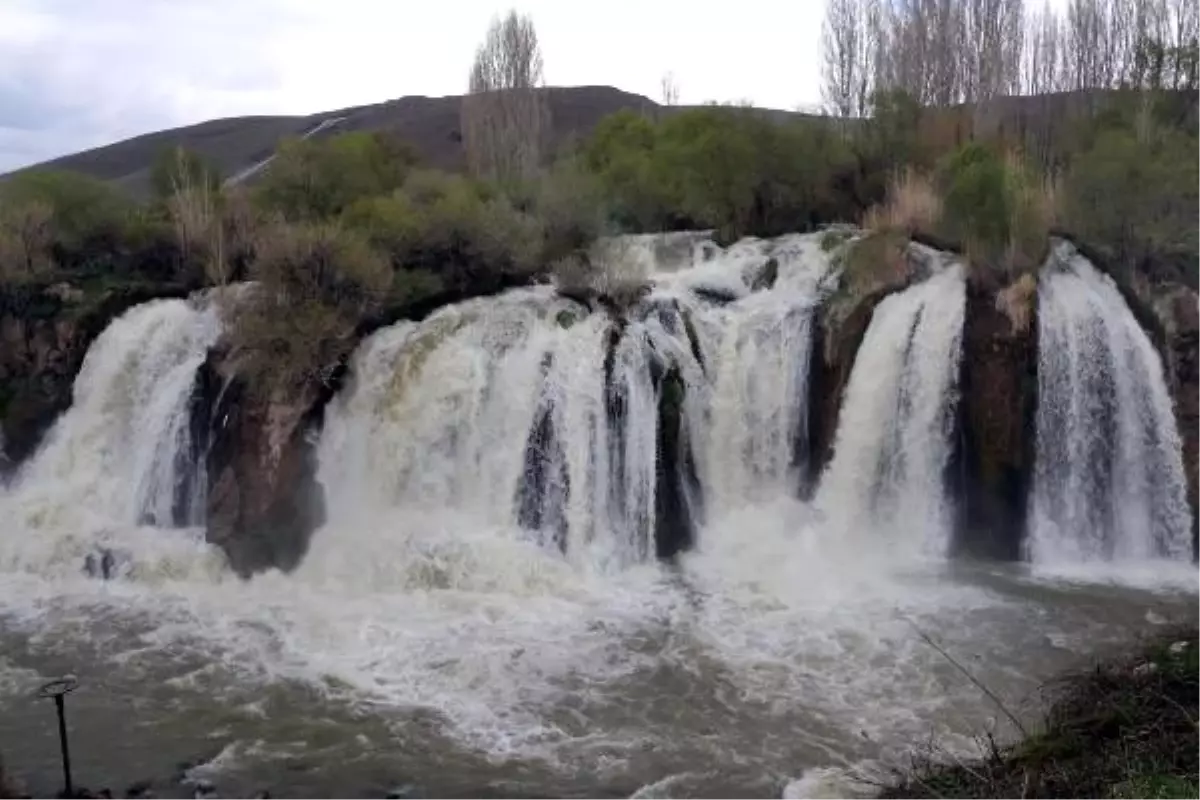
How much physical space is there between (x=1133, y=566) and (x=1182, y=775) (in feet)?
36.5

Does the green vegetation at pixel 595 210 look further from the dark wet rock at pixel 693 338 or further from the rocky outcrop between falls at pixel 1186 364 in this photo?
the dark wet rock at pixel 693 338

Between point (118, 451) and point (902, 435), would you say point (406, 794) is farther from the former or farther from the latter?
point (118, 451)

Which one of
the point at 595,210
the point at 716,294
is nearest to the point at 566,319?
the point at 716,294

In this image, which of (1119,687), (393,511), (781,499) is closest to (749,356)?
(781,499)

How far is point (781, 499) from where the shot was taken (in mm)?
17172

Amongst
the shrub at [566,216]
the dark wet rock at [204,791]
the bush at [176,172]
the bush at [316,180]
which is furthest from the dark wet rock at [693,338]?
the bush at [176,172]

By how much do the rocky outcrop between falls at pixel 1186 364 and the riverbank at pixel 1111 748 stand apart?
369 inches

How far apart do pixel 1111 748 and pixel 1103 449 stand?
→ 11013mm

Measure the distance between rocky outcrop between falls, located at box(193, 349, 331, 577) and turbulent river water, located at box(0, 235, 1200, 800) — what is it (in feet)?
0.97

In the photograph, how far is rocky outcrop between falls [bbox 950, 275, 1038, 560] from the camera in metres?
16.4

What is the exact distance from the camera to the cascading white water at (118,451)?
16875mm

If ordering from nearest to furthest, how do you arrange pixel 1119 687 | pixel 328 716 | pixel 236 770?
pixel 1119 687
pixel 236 770
pixel 328 716

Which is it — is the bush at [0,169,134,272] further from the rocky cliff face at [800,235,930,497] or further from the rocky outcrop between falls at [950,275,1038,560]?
the rocky outcrop between falls at [950,275,1038,560]

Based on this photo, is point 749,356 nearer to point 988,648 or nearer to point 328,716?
point 988,648
